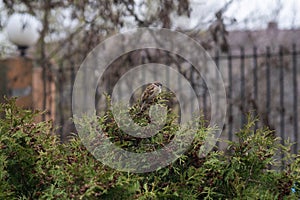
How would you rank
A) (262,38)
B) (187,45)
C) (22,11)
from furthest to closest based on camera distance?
(262,38) → (187,45) → (22,11)

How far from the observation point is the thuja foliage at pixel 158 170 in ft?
4.42

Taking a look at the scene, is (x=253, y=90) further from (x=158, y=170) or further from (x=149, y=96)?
(x=158, y=170)

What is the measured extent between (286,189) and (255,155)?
0.41 feet

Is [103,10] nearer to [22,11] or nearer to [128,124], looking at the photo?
[22,11]

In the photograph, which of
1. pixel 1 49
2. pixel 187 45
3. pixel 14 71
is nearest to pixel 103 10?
pixel 187 45

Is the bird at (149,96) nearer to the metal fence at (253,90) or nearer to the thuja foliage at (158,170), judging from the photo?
the thuja foliage at (158,170)

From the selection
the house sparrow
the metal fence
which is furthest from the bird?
the metal fence

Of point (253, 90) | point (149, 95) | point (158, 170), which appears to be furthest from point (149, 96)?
point (253, 90)

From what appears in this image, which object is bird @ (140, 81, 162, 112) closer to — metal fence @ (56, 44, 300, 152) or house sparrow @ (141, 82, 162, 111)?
house sparrow @ (141, 82, 162, 111)

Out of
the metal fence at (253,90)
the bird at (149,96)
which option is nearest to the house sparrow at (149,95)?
the bird at (149,96)

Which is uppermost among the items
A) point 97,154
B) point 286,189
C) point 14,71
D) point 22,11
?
point 22,11

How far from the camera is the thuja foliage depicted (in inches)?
53.0

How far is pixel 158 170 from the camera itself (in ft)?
4.56

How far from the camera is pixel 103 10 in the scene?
17.9ft
